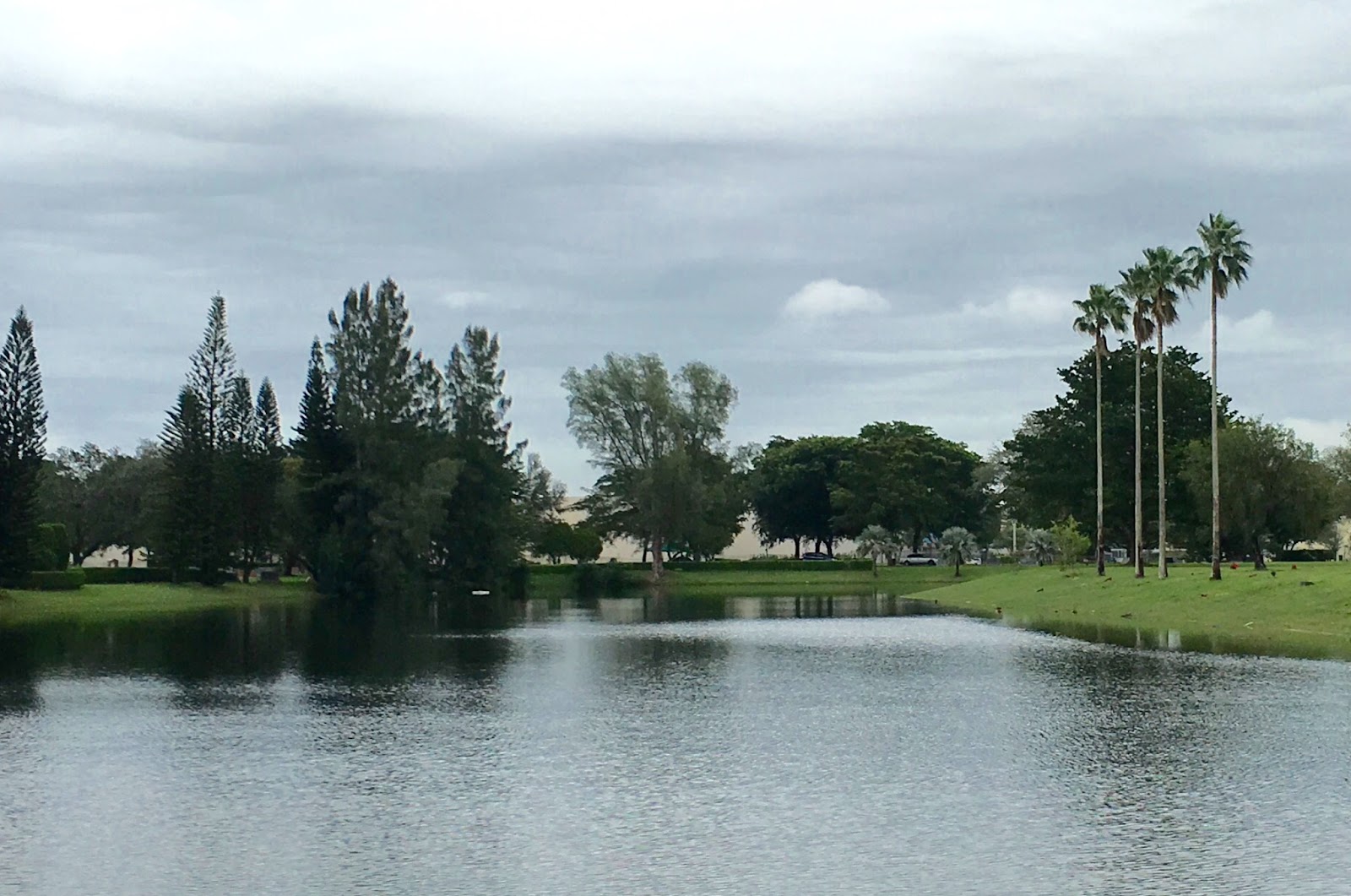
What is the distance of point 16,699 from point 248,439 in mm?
85591

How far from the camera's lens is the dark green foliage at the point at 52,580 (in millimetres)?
92188

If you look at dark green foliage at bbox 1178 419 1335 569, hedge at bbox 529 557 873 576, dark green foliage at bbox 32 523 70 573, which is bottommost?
hedge at bbox 529 557 873 576

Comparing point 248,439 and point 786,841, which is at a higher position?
point 248,439

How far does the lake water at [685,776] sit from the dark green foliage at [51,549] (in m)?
48.9

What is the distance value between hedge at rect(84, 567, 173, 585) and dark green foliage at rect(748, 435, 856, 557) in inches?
2841

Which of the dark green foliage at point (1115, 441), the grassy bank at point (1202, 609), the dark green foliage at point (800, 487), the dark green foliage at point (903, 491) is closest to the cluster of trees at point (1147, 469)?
the dark green foliage at point (1115, 441)

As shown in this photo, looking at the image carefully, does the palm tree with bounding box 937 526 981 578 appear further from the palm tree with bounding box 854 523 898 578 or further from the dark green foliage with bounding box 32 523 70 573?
the dark green foliage with bounding box 32 523 70 573

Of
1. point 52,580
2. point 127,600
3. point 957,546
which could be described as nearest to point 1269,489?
point 957,546

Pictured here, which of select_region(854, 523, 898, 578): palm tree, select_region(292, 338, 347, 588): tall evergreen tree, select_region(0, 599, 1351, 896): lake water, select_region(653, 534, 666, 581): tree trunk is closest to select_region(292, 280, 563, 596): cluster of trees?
select_region(292, 338, 347, 588): tall evergreen tree

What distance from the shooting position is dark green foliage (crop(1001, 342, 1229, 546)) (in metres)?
115

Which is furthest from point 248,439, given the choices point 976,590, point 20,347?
point 976,590

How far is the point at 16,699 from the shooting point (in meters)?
38.7

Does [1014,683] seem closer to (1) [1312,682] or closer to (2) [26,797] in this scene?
(1) [1312,682]

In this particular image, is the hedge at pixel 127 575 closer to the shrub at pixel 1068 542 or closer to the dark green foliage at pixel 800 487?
the shrub at pixel 1068 542
